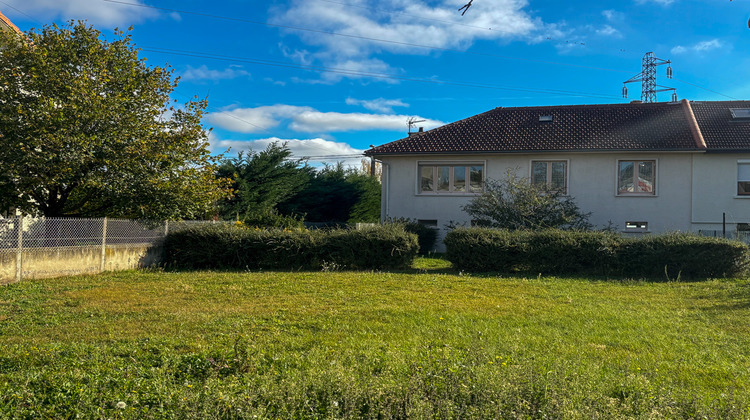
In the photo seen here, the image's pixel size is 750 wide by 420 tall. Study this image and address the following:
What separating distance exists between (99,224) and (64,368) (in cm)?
983

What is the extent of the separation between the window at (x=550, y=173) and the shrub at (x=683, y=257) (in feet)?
28.2

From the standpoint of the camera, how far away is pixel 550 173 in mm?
22391

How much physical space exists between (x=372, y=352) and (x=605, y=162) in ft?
61.7

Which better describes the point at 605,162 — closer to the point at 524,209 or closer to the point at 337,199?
the point at 524,209

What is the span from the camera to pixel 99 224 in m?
13.9

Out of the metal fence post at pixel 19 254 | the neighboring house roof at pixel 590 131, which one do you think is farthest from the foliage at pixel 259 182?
the metal fence post at pixel 19 254

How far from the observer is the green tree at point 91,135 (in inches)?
493

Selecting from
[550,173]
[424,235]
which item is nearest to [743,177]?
[550,173]

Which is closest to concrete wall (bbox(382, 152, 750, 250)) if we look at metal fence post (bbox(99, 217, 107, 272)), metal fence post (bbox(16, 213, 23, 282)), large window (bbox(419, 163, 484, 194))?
large window (bbox(419, 163, 484, 194))

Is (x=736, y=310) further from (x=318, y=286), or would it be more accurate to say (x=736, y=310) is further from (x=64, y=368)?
(x=64, y=368)

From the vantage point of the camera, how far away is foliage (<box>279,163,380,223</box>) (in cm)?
3219

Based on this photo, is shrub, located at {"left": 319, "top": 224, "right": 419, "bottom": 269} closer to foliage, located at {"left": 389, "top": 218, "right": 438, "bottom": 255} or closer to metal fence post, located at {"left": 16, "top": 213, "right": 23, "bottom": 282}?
foliage, located at {"left": 389, "top": 218, "right": 438, "bottom": 255}

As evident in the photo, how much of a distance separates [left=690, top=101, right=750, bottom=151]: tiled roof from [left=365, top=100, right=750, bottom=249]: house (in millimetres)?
36

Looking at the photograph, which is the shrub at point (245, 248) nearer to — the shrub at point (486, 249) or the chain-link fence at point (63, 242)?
the chain-link fence at point (63, 242)
